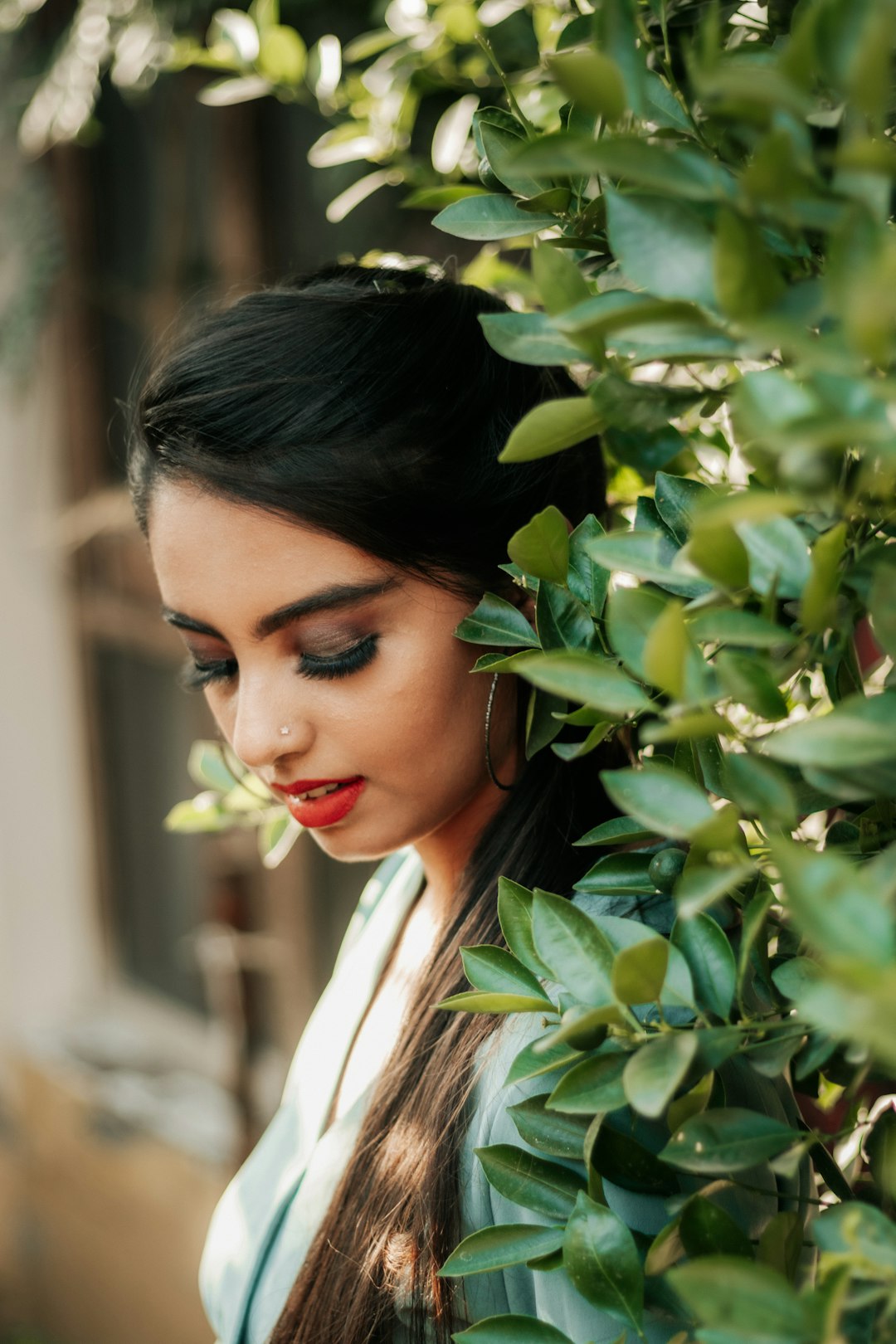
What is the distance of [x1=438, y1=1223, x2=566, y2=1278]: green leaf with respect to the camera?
1.62 ft

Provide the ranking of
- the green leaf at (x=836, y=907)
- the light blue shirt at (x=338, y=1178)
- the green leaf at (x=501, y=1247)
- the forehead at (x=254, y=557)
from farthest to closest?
1. the forehead at (x=254, y=557)
2. the light blue shirt at (x=338, y=1178)
3. the green leaf at (x=501, y=1247)
4. the green leaf at (x=836, y=907)

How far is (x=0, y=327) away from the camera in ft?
6.96

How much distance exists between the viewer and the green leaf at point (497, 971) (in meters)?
0.50

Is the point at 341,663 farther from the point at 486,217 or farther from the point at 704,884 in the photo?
the point at 704,884

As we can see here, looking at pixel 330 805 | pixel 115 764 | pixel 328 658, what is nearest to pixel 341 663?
pixel 328 658

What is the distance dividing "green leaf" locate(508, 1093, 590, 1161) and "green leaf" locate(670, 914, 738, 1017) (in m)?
0.10

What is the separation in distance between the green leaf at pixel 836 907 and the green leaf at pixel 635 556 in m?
0.14

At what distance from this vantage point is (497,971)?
0.51m

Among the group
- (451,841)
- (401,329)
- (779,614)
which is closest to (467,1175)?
(451,841)

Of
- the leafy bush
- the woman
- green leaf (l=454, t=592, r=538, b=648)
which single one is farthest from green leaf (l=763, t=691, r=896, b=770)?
the woman

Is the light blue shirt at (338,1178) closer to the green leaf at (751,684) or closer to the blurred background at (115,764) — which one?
the green leaf at (751,684)

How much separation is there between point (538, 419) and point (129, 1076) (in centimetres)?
247

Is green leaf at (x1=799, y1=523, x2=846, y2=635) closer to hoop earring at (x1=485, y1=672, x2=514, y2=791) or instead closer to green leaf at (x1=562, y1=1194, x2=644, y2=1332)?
green leaf at (x1=562, y1=1194, x2=644, y2=1332)

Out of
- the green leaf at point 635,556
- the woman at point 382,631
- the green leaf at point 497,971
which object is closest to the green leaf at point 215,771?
the woman at point 382,631
